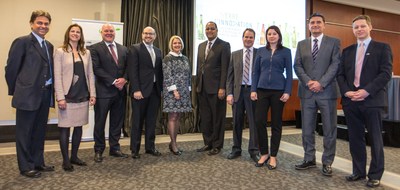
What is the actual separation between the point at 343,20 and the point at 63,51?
6497 mm

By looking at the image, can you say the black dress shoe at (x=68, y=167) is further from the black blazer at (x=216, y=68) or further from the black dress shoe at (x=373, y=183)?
the black dress shoe at (x=373, y=183)

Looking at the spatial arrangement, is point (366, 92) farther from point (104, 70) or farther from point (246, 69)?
point (104, 70)

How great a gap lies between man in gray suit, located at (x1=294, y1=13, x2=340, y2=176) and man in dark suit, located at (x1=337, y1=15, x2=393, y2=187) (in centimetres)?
17

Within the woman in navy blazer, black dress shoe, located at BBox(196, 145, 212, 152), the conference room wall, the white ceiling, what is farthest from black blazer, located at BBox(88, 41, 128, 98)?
the white ceiling

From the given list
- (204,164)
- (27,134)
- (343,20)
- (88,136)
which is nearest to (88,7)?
(88,136)

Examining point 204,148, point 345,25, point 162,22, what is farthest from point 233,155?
point 345,25

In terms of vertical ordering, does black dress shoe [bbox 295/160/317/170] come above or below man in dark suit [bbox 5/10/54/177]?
below

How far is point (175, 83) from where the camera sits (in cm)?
357

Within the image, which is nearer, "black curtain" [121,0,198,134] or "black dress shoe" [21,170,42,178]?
"black dress shoe" [21,170,42,178]

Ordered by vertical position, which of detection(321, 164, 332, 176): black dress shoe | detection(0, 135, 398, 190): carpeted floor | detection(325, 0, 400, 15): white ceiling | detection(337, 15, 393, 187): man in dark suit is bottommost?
detection(0, 135, 398, 190): carpeted floor

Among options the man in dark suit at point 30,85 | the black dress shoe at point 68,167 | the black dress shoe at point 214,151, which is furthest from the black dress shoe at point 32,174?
the black dress shoe at point 214,151

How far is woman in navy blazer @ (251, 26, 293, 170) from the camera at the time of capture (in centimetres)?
301

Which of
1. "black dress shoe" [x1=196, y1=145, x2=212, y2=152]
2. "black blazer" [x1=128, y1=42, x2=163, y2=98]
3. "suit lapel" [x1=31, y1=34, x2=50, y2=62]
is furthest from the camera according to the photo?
"black dress shoe" [x1=196, y1=145, x2=212, y2=152]

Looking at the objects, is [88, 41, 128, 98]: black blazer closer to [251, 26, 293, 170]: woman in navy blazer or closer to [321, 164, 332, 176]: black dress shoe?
[251, 26, 293, 170]: woman in navy blazer
